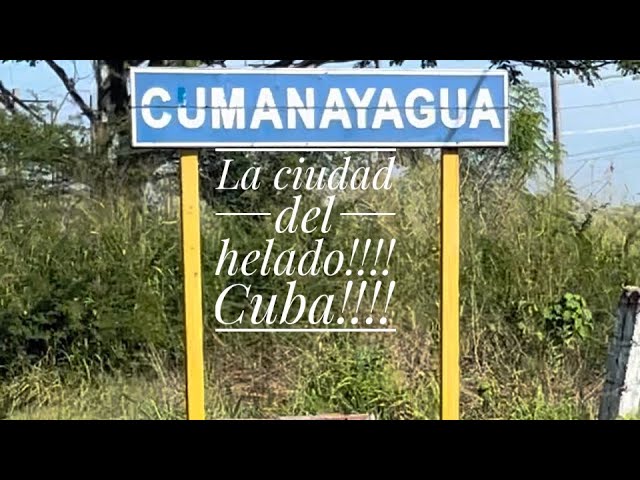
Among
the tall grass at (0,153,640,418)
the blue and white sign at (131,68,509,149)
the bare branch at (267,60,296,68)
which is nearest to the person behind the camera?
the blue and white sign at (131,68,509,149)

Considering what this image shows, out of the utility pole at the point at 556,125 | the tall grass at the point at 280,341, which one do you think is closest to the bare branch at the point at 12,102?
the tall grass at the point at 280,341

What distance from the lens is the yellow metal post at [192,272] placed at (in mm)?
4262

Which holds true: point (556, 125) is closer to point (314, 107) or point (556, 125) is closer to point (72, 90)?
point (314, 107)

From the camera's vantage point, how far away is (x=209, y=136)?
4.22 meters

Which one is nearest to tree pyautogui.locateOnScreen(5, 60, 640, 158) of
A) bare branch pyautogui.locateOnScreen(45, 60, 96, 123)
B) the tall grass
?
bare branch pyautogui.locateOnScreen(45, 60, 96, 123)

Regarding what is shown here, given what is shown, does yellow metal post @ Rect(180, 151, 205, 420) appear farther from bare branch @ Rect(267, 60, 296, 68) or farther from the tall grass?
bare branch @ Rect(267, 60, 296, 68)

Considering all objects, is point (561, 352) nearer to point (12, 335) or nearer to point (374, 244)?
point (374, 244)

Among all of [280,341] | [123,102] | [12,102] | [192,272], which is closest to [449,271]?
[280,341]

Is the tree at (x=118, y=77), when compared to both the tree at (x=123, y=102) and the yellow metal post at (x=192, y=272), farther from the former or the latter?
the yellow metal post at (x=192, y=272)

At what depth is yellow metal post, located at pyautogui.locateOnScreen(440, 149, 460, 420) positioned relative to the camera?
433cm

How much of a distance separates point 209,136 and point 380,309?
1.23 meters

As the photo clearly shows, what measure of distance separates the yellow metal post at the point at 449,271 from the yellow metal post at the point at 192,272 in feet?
3.83

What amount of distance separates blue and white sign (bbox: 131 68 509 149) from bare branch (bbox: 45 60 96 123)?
0.57 m
